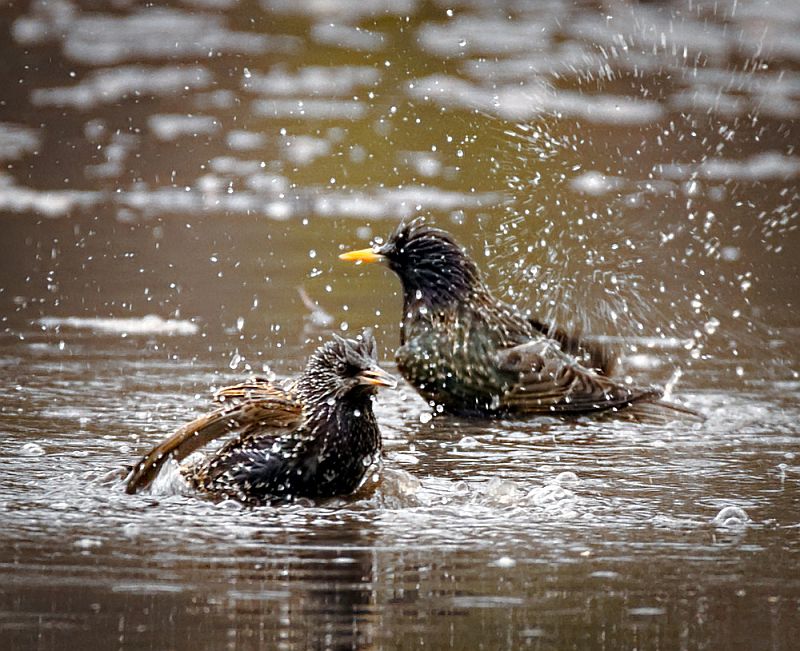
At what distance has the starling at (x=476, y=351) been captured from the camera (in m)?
7.72

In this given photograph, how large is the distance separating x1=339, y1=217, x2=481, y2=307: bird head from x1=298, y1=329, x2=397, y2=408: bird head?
1804 millimetres

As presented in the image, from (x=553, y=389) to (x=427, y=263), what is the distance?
0.86m

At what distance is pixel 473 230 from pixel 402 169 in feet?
5.82

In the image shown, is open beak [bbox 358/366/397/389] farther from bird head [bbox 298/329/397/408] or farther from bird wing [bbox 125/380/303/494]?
bird wing [bbox 125/380/303/494]

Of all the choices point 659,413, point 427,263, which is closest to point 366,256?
point 427,263

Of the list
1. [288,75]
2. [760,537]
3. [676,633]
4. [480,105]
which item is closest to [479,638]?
[676,633]

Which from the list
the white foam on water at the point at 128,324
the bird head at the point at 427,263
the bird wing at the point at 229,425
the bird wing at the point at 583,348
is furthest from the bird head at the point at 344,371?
the white foam on water at the point at 128,324

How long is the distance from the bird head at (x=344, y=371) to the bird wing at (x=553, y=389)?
1.64 metres

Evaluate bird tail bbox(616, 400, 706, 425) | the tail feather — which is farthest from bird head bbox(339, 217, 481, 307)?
the tail feather

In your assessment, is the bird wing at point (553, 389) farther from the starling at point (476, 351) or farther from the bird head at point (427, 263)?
the bird head at point (427, 263)

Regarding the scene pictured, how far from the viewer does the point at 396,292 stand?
10375 millimetres

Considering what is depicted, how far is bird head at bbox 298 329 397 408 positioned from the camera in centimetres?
613

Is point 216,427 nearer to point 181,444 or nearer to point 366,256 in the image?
point 181,444

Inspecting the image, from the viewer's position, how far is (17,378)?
799 centimetres
